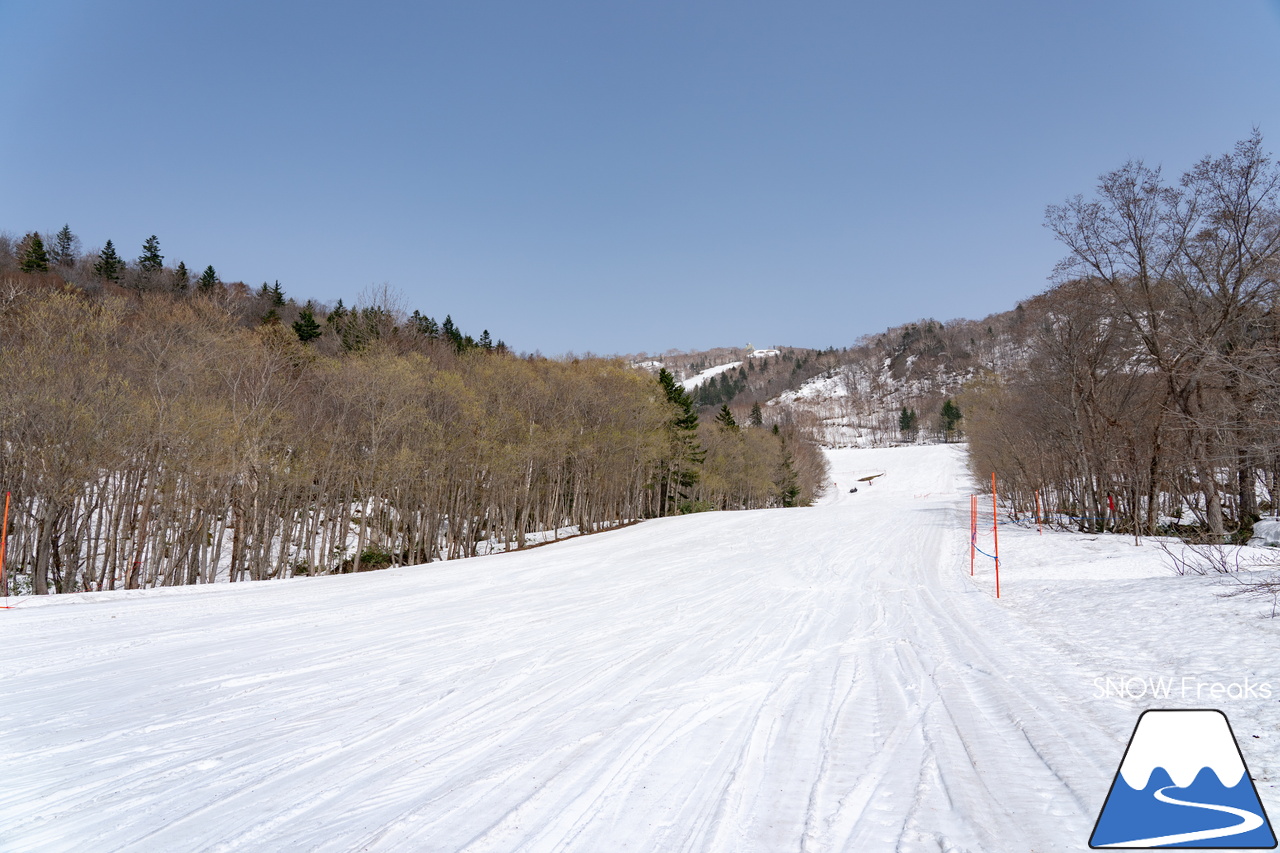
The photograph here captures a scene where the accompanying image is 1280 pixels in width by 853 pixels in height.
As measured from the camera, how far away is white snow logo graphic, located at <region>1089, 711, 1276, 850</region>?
2848mm

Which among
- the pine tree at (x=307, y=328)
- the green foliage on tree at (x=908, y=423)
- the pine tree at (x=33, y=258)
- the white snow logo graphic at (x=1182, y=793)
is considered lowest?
the white snow logo graphic at (x=1182, y=793)

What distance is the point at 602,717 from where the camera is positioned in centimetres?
502

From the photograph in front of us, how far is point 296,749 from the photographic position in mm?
4387

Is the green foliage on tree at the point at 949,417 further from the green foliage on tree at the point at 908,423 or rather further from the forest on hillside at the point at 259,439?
the forest on hillside at the point at 259,439

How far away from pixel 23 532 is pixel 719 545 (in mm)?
22722

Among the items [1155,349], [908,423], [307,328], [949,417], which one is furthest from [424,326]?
[908,423]

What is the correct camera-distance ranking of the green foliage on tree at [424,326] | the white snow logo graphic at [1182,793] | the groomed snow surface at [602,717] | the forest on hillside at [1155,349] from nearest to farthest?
the white snow logo graphic at [1182,793] → the groomed snow surface at [602,717] → the forest on hillside at [1155,349] → the green foliage on tree at [424,326]

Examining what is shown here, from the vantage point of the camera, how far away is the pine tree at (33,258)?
44.3m

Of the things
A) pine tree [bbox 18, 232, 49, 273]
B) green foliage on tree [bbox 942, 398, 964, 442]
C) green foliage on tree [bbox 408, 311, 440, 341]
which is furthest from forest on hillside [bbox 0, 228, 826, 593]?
green foliage on tree [bbox 942, 398, 964, 442]

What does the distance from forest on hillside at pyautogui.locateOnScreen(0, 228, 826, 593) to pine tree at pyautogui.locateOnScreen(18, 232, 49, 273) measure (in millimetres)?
27758

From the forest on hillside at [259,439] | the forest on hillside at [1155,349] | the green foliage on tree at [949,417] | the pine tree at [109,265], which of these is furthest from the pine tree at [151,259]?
the green foliage on tree at [949,417]

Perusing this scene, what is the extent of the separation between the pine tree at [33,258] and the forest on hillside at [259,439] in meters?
27.8

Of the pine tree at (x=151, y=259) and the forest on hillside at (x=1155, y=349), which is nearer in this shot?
the forest on hillside at (x=1155, y=349)

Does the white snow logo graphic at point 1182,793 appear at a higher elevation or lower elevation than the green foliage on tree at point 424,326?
lower
